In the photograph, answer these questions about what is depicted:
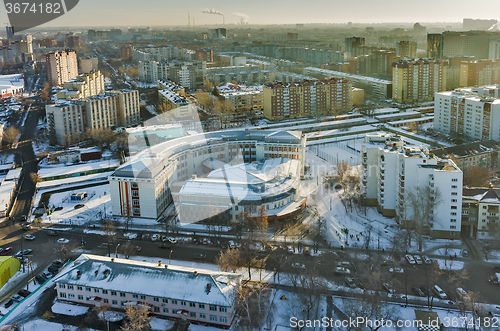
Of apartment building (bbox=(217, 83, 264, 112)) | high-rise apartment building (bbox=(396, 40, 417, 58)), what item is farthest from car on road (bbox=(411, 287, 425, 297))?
high-rise apartment building (bbox=(396, 40, 417, 58))

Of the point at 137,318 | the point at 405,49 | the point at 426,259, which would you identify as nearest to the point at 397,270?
the point at 426,259

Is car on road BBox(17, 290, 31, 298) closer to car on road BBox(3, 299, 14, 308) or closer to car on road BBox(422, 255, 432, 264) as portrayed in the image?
car on road BBox(3, 299, 14, 308)

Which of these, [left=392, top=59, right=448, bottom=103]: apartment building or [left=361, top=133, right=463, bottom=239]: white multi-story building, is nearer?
[left=361, top=133, right=463, bottom=239]: white multi-story building

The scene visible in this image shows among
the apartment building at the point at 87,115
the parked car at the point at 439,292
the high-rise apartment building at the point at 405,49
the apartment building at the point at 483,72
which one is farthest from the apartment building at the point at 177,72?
the parked car at the point at 439,292

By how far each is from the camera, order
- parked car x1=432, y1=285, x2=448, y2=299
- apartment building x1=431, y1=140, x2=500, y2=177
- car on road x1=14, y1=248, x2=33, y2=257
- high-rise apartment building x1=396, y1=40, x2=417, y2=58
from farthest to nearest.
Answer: high-rise apartment building x1=396, y1=40, x2=417, y2=58, apartment building x1=431, y1=140, x2=500, y2=177, car on road x1=14, y1=248, x2=33, y2=257, parked car x1=432, y1=285, x2=448, y2=299

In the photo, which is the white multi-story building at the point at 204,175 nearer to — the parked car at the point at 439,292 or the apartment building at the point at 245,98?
the parked car at the point at 439,292
